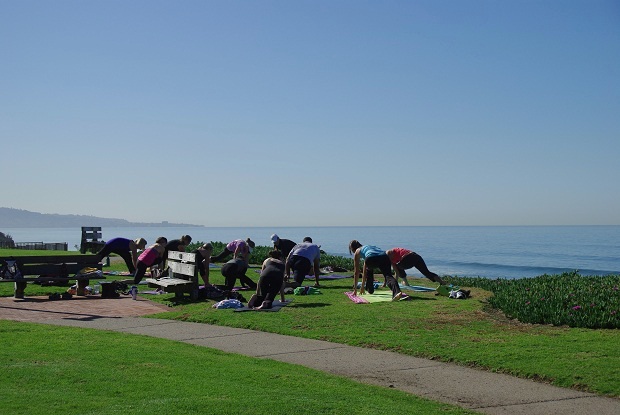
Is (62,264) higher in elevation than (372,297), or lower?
higher

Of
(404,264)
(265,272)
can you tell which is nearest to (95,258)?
(265,272)

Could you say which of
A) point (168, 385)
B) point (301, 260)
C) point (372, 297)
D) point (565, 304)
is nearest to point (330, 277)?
point (301, 260)

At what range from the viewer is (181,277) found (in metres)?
17.2

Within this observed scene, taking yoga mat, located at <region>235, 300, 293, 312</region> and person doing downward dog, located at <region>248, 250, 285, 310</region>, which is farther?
person doing downward dog, located at <region>248, 250, 285, 310</region>

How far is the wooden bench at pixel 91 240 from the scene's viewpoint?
30.5 metres

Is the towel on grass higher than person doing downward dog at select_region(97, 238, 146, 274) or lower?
lower

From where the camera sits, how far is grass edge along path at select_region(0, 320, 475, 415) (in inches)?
246

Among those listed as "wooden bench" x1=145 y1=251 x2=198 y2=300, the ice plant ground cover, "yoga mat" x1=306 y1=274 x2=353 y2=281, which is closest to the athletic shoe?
the ice plant ground cover

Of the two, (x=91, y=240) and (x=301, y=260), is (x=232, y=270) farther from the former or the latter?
(x=91, y=240)

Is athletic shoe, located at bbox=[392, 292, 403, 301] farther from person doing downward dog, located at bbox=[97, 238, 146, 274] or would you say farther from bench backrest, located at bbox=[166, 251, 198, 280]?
person doing downward dog, located at bbox=[97, 238, 146, 274]

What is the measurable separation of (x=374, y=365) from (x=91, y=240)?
26.5 m

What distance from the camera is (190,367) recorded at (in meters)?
8.15

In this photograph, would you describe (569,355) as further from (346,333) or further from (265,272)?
(265,272)

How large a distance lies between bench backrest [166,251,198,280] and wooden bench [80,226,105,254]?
1394 cm
